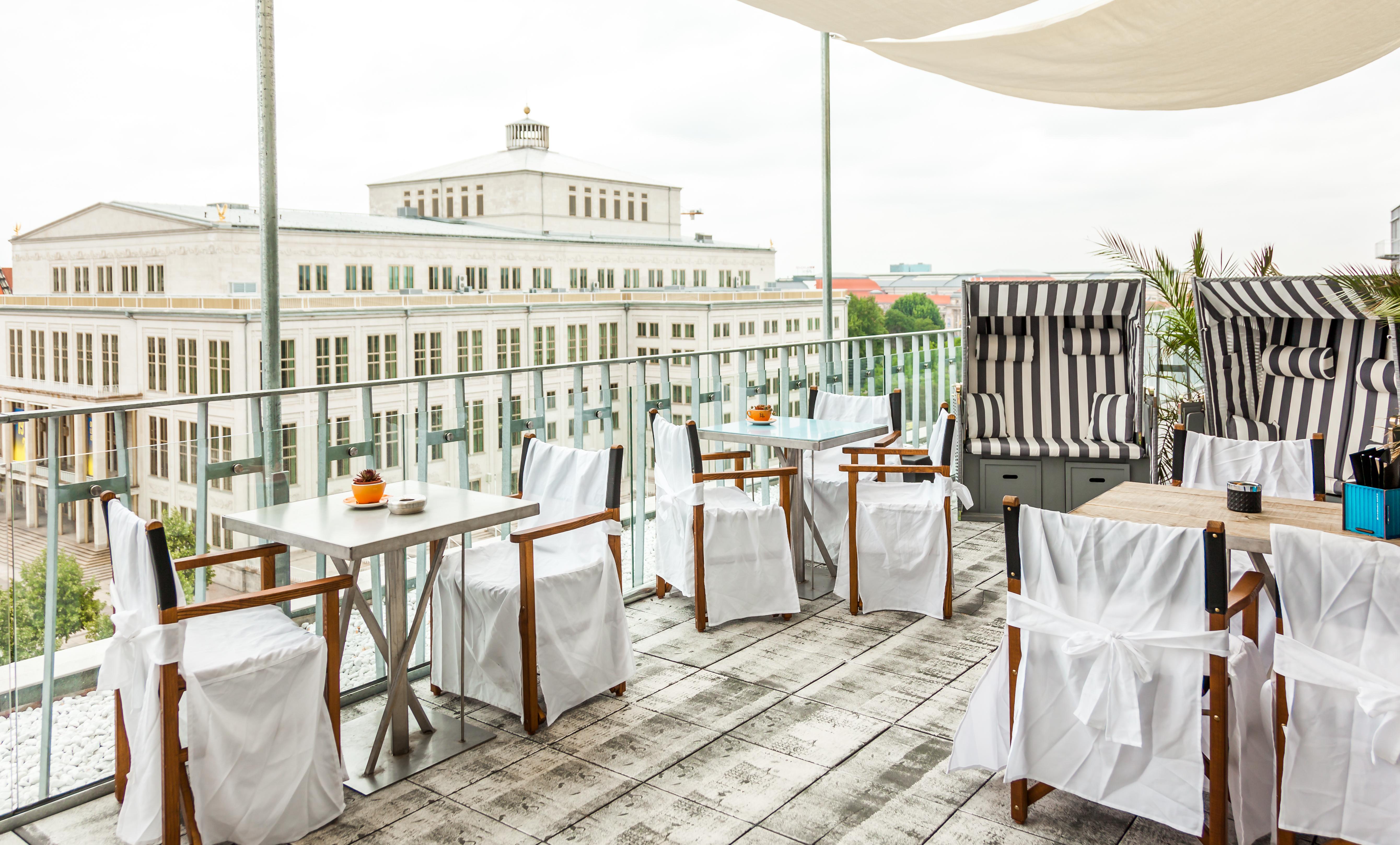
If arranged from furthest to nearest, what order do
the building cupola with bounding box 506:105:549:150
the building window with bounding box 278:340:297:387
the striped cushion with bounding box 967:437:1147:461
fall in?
the building cupola with bounding box 506:105:549:150, the building window with bounding box 278:340:297:387, the striped cushion with bounding box 967:437:1147:461

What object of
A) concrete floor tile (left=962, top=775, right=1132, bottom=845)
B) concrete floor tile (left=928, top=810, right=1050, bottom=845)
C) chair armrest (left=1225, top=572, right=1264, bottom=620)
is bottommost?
concrete floor tile (left=928, top=810, right=1050, bottom=845)

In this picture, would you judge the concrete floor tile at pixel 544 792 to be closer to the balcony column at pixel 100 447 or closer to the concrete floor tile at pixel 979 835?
the concrete floor tile at pixel 979 835

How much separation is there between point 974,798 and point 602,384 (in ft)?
8.32

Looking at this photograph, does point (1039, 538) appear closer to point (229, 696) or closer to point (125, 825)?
point (229, 696)

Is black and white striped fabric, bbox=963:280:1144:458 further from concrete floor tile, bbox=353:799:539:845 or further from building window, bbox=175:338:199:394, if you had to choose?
building window, bbox=175:338:199:394

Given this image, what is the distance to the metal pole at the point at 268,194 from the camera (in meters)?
3.55

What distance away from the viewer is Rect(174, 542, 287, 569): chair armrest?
9.06ft

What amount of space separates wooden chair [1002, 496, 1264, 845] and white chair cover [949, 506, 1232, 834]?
25 millimetres

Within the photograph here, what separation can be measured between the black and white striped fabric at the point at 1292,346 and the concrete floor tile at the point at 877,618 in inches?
83.5

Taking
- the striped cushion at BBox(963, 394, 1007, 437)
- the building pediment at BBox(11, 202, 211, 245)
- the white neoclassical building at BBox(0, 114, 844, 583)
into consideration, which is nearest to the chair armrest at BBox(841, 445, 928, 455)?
the striped cushion at BBox(963, 394, 1007, 437)

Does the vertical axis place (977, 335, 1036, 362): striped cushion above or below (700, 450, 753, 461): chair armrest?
above

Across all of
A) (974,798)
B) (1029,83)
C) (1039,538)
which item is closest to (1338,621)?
(1039,538)

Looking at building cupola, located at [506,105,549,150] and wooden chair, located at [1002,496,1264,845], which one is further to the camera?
building cupola, located at [506,105,549,150]

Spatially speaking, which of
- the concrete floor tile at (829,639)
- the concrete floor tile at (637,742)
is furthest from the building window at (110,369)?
the concrete floor tile at (637,742)
